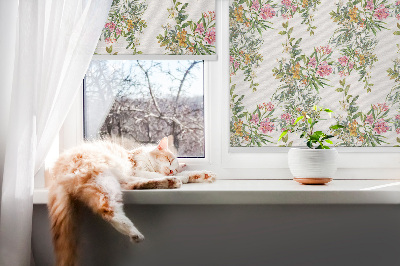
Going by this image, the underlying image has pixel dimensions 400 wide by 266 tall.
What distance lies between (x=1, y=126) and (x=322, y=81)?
4.35 feet

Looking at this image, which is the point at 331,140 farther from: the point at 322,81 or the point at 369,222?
the point at 369,222

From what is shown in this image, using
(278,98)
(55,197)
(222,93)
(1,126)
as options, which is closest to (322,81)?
(278,98)

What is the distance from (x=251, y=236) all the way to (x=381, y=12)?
1.14 m

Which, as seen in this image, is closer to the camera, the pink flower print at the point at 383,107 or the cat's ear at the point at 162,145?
the cat's ear at the point at 162,145

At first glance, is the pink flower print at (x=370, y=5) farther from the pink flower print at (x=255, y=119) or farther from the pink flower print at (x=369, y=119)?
the pink flower print at (x=255, y=119)

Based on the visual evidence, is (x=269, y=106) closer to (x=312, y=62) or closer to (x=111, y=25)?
(x=312, y=62)

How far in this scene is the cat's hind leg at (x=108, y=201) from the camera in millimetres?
1152

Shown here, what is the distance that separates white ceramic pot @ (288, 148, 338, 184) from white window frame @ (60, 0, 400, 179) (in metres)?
0.19

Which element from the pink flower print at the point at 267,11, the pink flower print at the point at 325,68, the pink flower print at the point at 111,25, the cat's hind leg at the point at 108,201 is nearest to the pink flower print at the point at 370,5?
the pink flower print at the point at 325,68

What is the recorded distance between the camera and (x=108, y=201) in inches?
46.9

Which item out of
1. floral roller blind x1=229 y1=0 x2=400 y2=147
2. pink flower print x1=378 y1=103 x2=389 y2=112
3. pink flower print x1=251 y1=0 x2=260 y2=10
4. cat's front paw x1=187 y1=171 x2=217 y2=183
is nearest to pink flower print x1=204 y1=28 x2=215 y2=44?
floral roller blind x1=229 y1=0 x2=400 y2=147

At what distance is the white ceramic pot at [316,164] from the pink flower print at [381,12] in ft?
2.21

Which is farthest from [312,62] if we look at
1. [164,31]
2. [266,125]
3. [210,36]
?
[164,31]

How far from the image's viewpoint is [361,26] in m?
1.67
